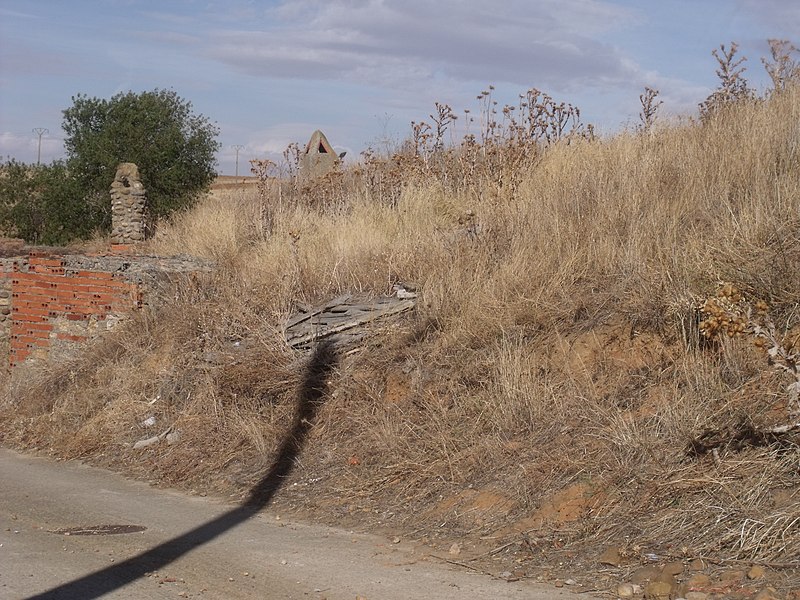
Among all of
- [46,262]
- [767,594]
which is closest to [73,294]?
[46,262]

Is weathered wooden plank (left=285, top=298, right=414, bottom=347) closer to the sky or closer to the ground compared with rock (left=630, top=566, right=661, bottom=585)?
closer to the sky

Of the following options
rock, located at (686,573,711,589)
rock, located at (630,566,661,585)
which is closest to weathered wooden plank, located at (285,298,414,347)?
rock, located at (630,566,661,585)

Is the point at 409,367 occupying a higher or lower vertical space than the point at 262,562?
higher

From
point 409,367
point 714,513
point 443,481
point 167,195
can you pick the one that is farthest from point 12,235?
point 714,513

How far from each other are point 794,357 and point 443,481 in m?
2.88

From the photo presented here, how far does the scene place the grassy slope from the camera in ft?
21.5

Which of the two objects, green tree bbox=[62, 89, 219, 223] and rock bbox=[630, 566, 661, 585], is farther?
green tree bbox=[62, 89, 219, 223]

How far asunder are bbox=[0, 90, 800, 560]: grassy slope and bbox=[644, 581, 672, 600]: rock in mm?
472

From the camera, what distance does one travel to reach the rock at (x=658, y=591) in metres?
5.25

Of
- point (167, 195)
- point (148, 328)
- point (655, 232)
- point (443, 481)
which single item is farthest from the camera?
point (167, 195)

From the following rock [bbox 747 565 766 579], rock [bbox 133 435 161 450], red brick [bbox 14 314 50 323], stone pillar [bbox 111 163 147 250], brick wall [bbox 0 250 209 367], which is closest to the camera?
rock [bbox 747 565 766 579]

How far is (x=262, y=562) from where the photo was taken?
652 cm

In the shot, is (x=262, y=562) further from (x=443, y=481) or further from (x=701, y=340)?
(x=701, y=340)

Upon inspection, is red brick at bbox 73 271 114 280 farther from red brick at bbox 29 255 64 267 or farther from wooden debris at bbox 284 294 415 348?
wooden debris at bbox 284 294 415 348
